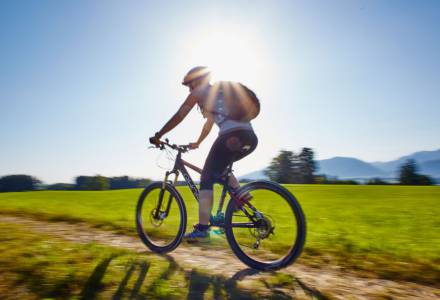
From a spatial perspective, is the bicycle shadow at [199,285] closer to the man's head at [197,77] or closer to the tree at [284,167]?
the man's head at [197,77]

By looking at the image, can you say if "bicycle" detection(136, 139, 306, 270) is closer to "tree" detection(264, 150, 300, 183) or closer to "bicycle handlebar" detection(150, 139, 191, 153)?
"bicycle handlebar" detection(150, 139, 191, 153)

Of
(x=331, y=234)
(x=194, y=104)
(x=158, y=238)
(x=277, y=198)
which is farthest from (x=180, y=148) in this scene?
(x=331, y=234)

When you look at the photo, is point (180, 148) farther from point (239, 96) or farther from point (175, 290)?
point (175, 290)

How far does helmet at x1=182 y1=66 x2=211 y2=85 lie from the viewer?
4609 mm

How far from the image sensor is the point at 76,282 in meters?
3.16

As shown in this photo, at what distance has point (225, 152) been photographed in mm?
4355

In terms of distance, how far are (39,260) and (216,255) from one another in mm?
2510

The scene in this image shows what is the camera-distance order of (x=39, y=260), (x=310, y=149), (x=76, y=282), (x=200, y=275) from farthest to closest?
(x=310, y=149)
(x=39, y=260)
(x=200, y=275)
(x=76, y=282)

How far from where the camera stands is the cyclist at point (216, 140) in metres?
4.23

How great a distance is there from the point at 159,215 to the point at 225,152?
208 centimetres

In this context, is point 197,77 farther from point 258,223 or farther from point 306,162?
point 306,162

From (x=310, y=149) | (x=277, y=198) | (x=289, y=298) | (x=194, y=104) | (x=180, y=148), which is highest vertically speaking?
(x=310, y=149)

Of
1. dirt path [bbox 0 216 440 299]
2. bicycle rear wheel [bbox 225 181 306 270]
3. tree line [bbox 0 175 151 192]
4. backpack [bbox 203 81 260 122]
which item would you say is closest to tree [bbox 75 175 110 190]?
tree line [bbox 0 175 151 192]

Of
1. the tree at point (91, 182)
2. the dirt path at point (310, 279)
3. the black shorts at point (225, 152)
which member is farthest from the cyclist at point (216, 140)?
the tree at point (91, 182)
